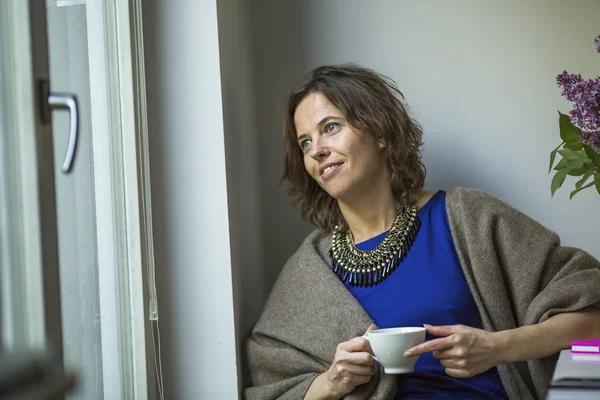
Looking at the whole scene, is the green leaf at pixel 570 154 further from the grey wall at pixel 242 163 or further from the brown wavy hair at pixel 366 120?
the grey wall at pixel 242 163

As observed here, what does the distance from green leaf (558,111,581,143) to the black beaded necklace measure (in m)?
0.40

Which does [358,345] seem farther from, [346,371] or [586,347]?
[586,347]

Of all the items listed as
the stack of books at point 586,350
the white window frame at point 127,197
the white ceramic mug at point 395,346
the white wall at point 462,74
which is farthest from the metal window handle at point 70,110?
the white wall at point 462,74

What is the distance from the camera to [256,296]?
1.81 metres

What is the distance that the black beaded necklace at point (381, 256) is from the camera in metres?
1.60

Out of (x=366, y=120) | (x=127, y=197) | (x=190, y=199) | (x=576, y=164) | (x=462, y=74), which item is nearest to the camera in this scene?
(x=576, y=164)

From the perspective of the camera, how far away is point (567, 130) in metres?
1.34

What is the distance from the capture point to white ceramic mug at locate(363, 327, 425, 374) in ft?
3.97


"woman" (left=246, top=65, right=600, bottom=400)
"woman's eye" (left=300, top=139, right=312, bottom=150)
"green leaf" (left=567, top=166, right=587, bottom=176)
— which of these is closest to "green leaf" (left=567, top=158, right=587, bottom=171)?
"green leaf" (left=567, top=166, right=587, bottom=176)

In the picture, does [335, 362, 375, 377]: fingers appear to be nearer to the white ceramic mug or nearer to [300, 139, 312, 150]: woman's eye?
the white ceramic mug

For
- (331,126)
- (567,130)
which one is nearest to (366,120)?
(331,126)

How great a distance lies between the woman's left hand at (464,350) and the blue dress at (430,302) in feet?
0.35

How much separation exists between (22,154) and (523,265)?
1006mm

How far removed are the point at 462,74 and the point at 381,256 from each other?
1.85ft
